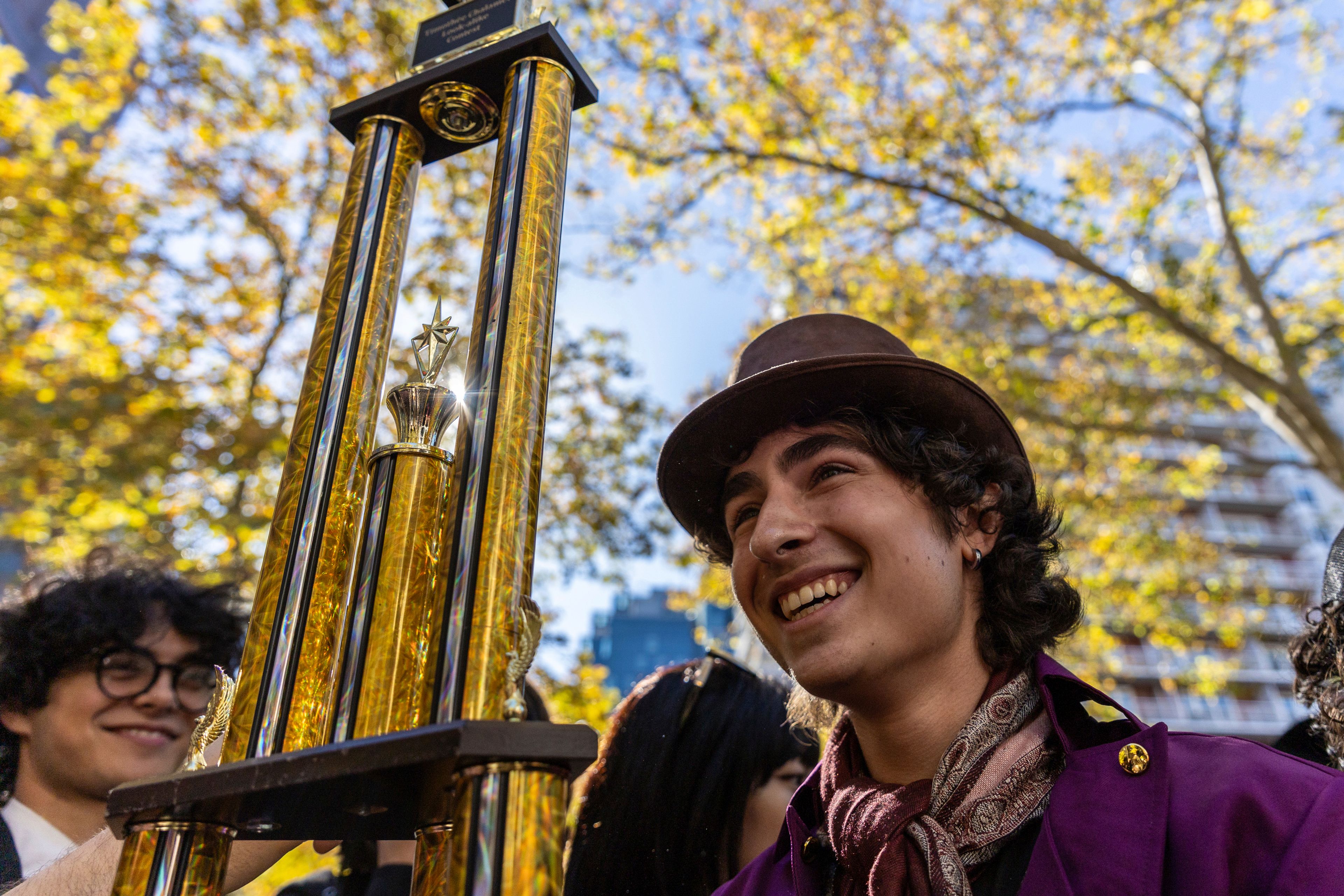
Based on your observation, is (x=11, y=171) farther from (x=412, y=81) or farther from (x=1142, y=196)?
(x=1142, y=196)

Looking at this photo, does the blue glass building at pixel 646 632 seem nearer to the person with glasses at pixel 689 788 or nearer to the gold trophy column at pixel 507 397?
the person with glasses at pixel 689 788

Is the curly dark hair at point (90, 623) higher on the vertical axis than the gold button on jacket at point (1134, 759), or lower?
higher

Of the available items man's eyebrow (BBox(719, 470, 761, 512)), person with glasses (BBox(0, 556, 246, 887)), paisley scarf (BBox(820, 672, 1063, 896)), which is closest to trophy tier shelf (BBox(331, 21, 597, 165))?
man's eyebrow (BBox(719, 470, 761, 512))

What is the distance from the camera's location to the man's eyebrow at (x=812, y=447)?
6.36 ft

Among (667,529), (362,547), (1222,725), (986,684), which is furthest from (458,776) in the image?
(1222,725)

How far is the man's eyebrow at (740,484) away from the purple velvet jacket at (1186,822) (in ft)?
2.61

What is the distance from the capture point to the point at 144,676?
118 inches

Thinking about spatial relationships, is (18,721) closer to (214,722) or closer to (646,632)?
(214,722)

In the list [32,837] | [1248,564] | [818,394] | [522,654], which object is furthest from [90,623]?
[1248,564]

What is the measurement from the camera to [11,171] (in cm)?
785

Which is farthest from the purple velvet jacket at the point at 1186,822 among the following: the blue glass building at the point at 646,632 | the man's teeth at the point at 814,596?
the blue glass building at the point at 646,632

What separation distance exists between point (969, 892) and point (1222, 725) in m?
47.2

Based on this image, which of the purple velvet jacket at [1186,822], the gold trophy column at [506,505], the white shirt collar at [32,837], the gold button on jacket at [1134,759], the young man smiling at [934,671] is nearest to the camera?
the gold trophy column at [506,505]

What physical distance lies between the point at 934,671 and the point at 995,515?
0.51 m
